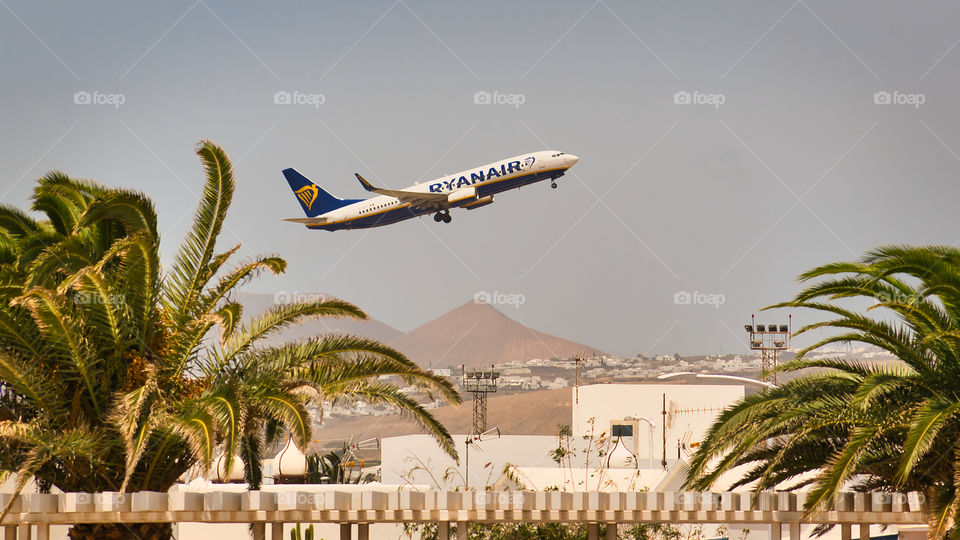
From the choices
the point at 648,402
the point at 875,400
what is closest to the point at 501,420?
the point at 648,402

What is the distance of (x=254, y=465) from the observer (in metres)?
15.2

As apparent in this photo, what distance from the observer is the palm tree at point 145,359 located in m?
13.8

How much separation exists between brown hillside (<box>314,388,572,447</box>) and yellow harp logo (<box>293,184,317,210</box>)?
270ft

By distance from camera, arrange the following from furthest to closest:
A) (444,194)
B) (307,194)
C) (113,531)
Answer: (307,194)
(444,194)
(113,531)

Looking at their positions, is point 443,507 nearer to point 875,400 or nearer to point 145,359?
point 145,359

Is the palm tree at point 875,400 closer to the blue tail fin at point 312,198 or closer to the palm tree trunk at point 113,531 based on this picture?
the palm tree trunk at point 113,531

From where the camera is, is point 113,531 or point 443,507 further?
point 113,531

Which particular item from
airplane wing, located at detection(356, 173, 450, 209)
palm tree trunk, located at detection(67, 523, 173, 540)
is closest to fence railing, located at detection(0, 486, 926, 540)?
palm tree trunk, located at detection(67, 523, 173, 540)

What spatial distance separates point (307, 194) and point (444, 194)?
15.5m

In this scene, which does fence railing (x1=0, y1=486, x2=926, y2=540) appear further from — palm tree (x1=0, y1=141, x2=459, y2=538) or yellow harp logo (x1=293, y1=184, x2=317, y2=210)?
yellow harp logo (x1=293, y1=184, x2=317, y2=210)

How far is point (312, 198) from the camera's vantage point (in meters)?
74.8

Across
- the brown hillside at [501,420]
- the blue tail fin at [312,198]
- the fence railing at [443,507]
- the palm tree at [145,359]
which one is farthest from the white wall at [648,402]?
the brown hillside at [501,420]

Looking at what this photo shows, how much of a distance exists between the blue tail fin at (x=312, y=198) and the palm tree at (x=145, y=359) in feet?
188

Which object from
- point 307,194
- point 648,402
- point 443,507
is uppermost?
point 307,194
